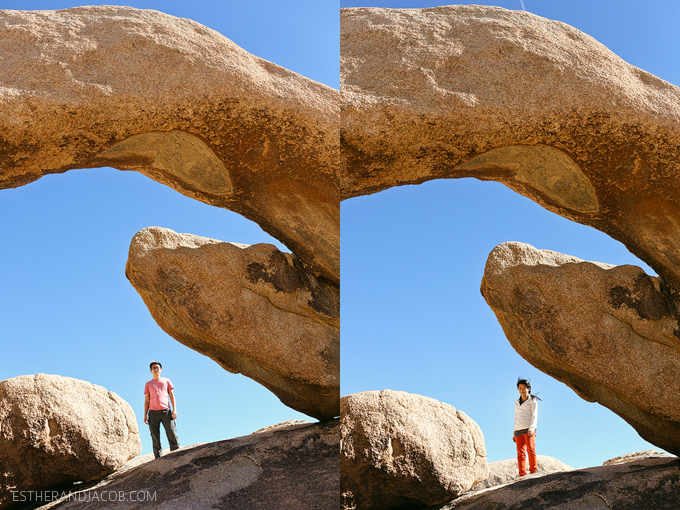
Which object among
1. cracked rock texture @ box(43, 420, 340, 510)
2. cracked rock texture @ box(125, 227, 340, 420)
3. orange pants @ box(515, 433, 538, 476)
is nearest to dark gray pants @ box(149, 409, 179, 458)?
cracked rock texture @ box(43, 420, 340, 510)

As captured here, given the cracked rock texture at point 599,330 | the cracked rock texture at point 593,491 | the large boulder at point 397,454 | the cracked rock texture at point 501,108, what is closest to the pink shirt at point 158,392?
the large boulder at point 397,454

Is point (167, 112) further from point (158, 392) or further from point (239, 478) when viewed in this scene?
point (239, 478)

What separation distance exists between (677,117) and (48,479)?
19.4ft

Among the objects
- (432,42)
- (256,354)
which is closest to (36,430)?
(256,354)

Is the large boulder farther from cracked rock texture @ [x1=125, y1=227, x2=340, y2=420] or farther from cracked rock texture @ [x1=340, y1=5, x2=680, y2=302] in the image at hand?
cracked rock texture @ [x1=340, y1=5, x2=680, y2=302]

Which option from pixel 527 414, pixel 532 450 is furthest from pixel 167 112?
pixel 532 450

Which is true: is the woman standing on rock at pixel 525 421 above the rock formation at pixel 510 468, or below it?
above

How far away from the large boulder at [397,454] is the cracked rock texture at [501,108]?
1.78m

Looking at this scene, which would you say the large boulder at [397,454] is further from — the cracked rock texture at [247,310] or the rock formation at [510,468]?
the rock formation at [510,468]

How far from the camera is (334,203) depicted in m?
4.92

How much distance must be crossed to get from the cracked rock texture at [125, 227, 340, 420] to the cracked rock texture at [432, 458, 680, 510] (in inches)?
62.7

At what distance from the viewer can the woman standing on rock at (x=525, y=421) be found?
5180mm

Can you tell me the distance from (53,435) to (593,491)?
4.40 metres

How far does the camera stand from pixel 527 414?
5219mm
